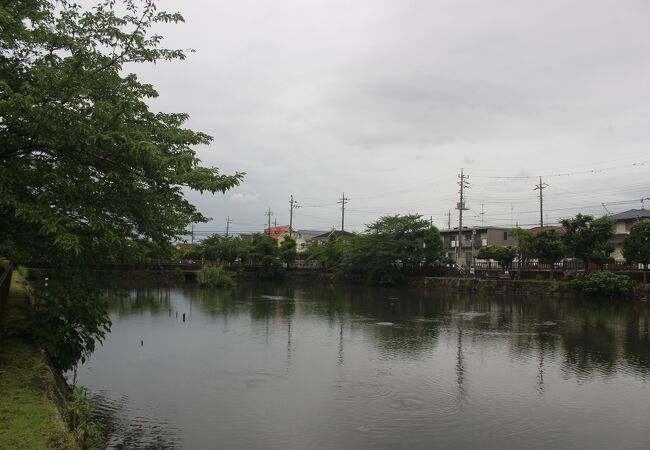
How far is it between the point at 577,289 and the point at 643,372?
25461mm

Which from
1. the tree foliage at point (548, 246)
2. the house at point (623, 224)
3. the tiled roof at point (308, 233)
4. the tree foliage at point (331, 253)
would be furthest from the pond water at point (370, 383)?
the tiled roof at point (308, 233)

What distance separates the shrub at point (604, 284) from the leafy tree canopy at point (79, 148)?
36.1m

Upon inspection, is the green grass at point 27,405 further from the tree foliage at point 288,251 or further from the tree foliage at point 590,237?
the tree foliage at point 288,251

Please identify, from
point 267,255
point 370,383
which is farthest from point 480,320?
point 267,255

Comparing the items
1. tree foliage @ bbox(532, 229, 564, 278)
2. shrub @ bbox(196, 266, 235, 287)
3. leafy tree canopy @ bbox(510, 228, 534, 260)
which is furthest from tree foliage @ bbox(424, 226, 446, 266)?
shrub @ bbox(196, 266, 235, 287)

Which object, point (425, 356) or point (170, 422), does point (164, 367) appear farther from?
point (425, 356)

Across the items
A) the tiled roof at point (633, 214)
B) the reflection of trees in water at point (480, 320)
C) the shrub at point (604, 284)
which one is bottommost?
the reflection of trees in water at point (480, 320)

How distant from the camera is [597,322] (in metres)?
25.7

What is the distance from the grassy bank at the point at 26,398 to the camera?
573cm

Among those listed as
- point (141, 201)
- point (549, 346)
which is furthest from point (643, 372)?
point (141, 201)

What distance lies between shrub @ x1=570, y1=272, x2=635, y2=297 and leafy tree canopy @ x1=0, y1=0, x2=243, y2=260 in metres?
36.1

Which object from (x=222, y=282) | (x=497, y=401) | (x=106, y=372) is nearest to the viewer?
(x=497, y=401)

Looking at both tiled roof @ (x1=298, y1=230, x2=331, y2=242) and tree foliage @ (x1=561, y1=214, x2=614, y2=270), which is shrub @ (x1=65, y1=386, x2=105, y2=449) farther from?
tiled roof @ (x1=298, y1=230, x2=331, y2=242)

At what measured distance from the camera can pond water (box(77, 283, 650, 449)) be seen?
9633 mm
